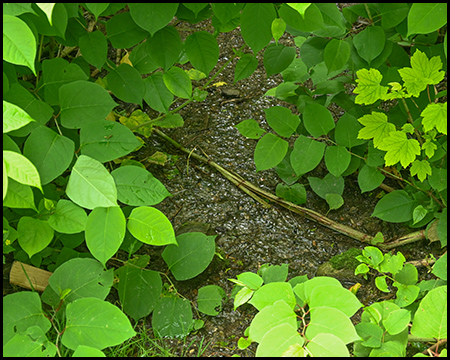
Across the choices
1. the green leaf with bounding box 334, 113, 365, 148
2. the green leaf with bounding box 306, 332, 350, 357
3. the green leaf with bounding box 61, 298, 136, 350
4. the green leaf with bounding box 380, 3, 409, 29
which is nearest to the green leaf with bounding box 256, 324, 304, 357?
the green leaf with bounding box 306, 332, 350, 357

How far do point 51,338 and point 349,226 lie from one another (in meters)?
1.08

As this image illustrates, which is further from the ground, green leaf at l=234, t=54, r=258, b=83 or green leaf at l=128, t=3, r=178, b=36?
green leaf at l=128, t=3, r=178, b=36

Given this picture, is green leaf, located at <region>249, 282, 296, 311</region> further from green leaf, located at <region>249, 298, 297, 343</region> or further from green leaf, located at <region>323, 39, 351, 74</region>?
green leaf, located at <region>323, 39, 351, 74</region>

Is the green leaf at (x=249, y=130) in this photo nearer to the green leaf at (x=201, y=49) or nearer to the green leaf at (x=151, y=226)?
the green leaf at (x=201, y=49)

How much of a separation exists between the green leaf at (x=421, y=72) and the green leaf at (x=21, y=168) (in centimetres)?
106

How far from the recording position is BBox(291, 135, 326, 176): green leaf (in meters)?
1.50

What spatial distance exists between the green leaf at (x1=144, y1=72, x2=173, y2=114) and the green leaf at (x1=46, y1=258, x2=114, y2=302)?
55 cm

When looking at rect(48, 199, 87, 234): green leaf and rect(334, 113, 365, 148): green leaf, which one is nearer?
rect(48, 199, 87, 234): green leaf

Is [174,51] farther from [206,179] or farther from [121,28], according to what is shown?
[206,179]

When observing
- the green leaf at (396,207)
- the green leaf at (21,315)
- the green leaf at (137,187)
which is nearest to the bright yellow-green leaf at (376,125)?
the green leaf at (396,207)

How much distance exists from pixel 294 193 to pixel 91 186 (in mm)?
897

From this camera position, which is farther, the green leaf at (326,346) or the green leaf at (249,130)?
the green leaf at (249,130)

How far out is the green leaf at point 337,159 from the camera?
152cm

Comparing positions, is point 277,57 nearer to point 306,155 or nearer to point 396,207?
point 306,155
